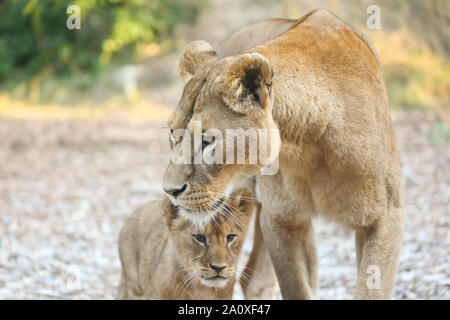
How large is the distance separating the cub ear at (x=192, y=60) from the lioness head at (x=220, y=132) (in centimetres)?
27

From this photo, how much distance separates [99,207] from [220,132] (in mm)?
4932

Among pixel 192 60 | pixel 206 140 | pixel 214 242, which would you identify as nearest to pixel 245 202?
pixel 214 242

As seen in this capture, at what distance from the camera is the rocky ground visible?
4969mm

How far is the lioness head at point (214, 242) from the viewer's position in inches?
149

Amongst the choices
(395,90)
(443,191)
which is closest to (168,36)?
(395,90)

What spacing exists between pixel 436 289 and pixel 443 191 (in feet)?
9.27

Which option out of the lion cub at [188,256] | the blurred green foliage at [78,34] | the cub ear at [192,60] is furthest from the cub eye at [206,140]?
the blurred green foliage at [78,34]

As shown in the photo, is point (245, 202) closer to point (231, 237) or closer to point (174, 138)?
point (231, 237)

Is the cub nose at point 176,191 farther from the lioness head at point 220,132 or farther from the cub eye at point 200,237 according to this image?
the cub eye at point 200,237

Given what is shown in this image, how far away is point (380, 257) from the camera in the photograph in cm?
334

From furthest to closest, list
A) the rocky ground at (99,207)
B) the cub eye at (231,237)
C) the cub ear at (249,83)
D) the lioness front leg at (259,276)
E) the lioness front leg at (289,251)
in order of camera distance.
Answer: the rocky ground at (99,207), the lioness front leg at (259,276), the cub eye at (231,237), the lioness front leg at (289,251), the cub ear at (249,83)

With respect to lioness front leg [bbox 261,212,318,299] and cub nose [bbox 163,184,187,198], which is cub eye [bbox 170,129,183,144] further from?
lioness front leg [bbox 261,212,318,299]
